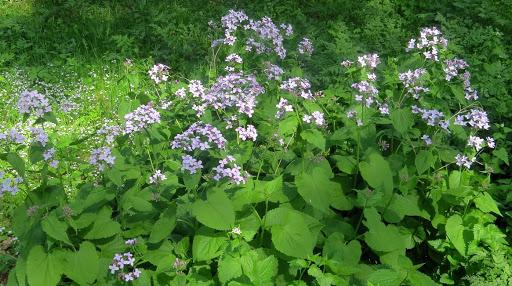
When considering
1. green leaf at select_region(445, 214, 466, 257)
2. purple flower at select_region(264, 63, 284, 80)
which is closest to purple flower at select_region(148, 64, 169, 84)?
purple flower at select_region(264, 63, 284, 80)

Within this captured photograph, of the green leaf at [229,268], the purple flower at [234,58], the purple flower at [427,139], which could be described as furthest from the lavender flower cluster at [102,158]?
the purple flower at [427,139]

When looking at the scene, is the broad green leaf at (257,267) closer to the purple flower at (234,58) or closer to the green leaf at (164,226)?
the green leaf at (164,226)

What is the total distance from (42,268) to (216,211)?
721 mm

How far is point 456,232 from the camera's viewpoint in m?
→ 2.70

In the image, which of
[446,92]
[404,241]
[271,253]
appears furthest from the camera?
[446,92]

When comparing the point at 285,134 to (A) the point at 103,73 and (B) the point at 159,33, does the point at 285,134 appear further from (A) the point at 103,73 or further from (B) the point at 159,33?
(B) the point at 159,33

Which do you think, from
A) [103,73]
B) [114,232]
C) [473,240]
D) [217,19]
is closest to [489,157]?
[473,240]

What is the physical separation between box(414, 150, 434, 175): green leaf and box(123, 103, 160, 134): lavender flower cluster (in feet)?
4.07

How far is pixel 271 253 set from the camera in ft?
7.86

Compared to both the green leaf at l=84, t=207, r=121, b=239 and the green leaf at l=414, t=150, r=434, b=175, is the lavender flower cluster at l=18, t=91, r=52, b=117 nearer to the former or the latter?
the green leaf at l=84, t=207, r=121, b=239

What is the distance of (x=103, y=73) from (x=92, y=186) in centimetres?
294

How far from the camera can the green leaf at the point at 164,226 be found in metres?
2.24

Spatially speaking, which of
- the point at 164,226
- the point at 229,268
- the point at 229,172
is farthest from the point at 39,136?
the point at 229,268

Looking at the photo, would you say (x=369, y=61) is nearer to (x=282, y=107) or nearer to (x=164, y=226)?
(x=282, y=107)
